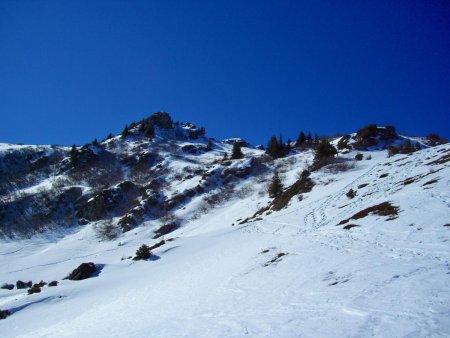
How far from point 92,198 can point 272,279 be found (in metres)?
67.6

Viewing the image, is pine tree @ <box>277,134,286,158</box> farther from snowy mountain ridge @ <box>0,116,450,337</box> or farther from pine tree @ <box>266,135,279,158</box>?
snowy mountain ridge @ <box>0,116,450,337</box>

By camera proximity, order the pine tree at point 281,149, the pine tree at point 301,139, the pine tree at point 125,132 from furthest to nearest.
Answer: the pine tree at point 125,132 < the pine tree at point 301,139 < the pine tree at point 281,149

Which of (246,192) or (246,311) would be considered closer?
(246,311)

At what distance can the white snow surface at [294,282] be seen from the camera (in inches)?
295

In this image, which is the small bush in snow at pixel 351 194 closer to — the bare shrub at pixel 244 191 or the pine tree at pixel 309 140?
the bare shrub at pixel 244 191

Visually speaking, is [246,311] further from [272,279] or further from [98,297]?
[98,297]

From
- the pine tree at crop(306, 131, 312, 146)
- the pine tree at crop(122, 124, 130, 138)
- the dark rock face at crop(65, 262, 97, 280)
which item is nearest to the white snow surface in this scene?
the dark rock face at crop(65, 262, 97, 280)

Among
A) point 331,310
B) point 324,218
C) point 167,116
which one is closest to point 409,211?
point 324,218

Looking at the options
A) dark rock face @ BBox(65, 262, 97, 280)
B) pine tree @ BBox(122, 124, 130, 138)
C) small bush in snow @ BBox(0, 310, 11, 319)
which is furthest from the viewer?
pine tree @ BBox(122, 124, 130, 138)

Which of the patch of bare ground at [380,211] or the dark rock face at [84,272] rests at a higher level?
the patch of bare ground at [380,211]

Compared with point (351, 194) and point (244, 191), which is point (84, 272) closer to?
point (351, 194)

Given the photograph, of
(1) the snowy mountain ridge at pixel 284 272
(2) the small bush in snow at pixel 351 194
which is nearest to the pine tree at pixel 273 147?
(1) the snowy mountain ridge at pixel 284 272

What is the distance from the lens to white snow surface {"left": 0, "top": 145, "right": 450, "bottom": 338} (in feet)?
24.6

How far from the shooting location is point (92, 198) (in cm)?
7175
